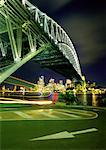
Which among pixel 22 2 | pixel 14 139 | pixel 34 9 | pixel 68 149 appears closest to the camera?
pixel 68 149

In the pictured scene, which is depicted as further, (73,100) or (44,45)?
(44,45)

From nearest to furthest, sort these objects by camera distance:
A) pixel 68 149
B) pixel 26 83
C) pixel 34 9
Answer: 1. pixel 68 149
2. pixel 34 9
3. pixel 26 83

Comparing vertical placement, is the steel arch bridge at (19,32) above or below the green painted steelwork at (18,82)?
above

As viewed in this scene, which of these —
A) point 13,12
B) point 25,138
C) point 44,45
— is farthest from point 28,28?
point 25,138

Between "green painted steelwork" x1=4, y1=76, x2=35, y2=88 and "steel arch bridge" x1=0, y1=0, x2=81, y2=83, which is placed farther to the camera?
"green painted steelwork" x1=4, y1=76, x2=35, y2=88

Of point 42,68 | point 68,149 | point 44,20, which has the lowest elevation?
point 68,149

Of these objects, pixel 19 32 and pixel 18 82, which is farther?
pixel 18 82

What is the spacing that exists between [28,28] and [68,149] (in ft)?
88.1

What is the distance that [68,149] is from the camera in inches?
204

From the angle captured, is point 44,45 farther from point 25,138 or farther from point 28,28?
point 25,138

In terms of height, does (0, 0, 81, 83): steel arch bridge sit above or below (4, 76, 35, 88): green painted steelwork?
above

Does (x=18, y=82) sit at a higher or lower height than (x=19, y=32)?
lower

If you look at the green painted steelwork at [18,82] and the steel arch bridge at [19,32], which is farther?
the green painted steelwork at [18,82]

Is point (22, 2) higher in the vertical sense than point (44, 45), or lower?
higher
